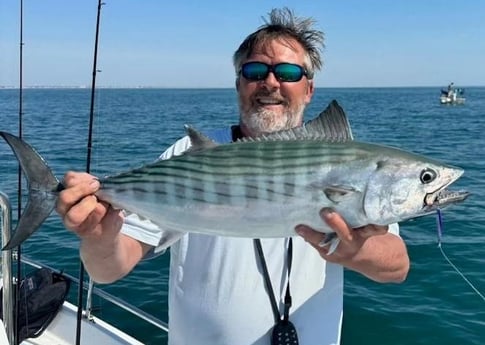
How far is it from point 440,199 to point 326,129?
585 mm

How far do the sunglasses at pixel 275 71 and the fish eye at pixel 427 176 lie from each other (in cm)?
128

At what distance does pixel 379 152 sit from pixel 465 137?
2618 cm

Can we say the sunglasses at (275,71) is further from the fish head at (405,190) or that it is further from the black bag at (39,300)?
the black bag at (39,300)

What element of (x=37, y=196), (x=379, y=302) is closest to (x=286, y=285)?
(x=37, y=196)

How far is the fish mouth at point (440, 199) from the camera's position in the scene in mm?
2375

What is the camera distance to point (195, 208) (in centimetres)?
248

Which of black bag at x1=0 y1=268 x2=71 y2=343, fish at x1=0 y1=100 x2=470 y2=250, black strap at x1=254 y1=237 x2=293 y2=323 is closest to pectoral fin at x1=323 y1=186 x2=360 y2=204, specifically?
fish at x1=0 y1=100 x2=470 y2=250

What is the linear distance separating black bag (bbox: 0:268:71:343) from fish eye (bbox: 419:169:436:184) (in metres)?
3.82

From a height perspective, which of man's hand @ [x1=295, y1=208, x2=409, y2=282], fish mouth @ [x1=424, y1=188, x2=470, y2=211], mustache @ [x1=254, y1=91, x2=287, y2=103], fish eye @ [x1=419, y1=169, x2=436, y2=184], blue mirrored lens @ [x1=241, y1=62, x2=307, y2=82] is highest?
blue mirrored lens @ [x1=241, y1=62, x2=307, y2=82]

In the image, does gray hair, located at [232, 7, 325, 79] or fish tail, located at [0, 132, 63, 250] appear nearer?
fish tail, located at [0, 132, 63, 250]

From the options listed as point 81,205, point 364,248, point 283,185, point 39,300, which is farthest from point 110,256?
point 39,300

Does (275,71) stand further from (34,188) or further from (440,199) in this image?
(34,188)

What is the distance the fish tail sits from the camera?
253 cm

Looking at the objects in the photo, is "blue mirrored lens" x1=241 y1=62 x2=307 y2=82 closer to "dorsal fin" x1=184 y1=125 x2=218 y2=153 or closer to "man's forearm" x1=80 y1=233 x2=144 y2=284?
"dorsal fin" x1=184 y1=125 x2=218 y2=153
